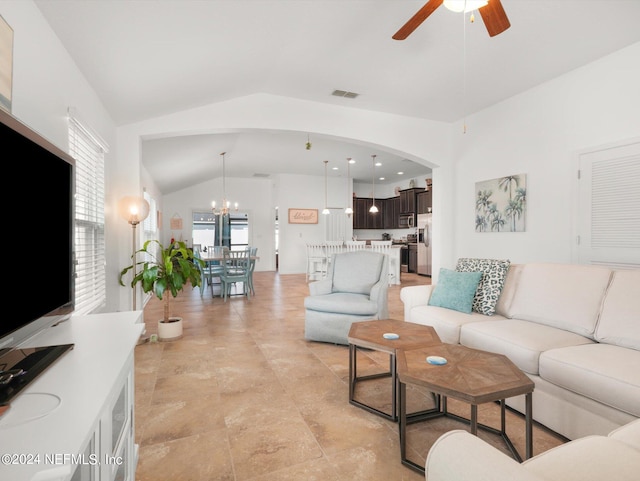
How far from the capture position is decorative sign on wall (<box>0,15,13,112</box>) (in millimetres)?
1443

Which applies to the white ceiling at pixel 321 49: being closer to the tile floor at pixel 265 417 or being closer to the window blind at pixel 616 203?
the window blind at pixel 616 203

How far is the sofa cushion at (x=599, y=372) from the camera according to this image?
1.65 meters

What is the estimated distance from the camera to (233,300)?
6262mm

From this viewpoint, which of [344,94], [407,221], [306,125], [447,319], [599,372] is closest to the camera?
[599,372]

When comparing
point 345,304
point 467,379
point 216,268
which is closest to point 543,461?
point 467,379

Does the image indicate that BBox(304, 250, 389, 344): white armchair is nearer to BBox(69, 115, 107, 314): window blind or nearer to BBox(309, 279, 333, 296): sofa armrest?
BBox(309, 279, 333, 296): sofa armrest

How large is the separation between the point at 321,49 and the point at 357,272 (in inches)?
92.4

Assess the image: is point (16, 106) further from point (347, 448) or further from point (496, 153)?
point (496, 153)

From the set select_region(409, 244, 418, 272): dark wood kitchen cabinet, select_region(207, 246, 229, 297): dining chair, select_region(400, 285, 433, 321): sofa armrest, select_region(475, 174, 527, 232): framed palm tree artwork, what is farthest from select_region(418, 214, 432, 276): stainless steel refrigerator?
select_region(400, 285, 433, 321): sofa armrest

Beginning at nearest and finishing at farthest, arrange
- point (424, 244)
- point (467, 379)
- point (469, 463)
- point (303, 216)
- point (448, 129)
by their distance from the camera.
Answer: point (469, 463) → point (467, 379) → point (448, 129) → point (424, 244) → point (303, 216)

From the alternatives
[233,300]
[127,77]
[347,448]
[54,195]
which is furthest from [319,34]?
[233,300]

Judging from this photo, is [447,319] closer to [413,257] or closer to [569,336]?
[569,336]

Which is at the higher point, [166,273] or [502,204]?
[502,204]

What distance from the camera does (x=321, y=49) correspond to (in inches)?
130
